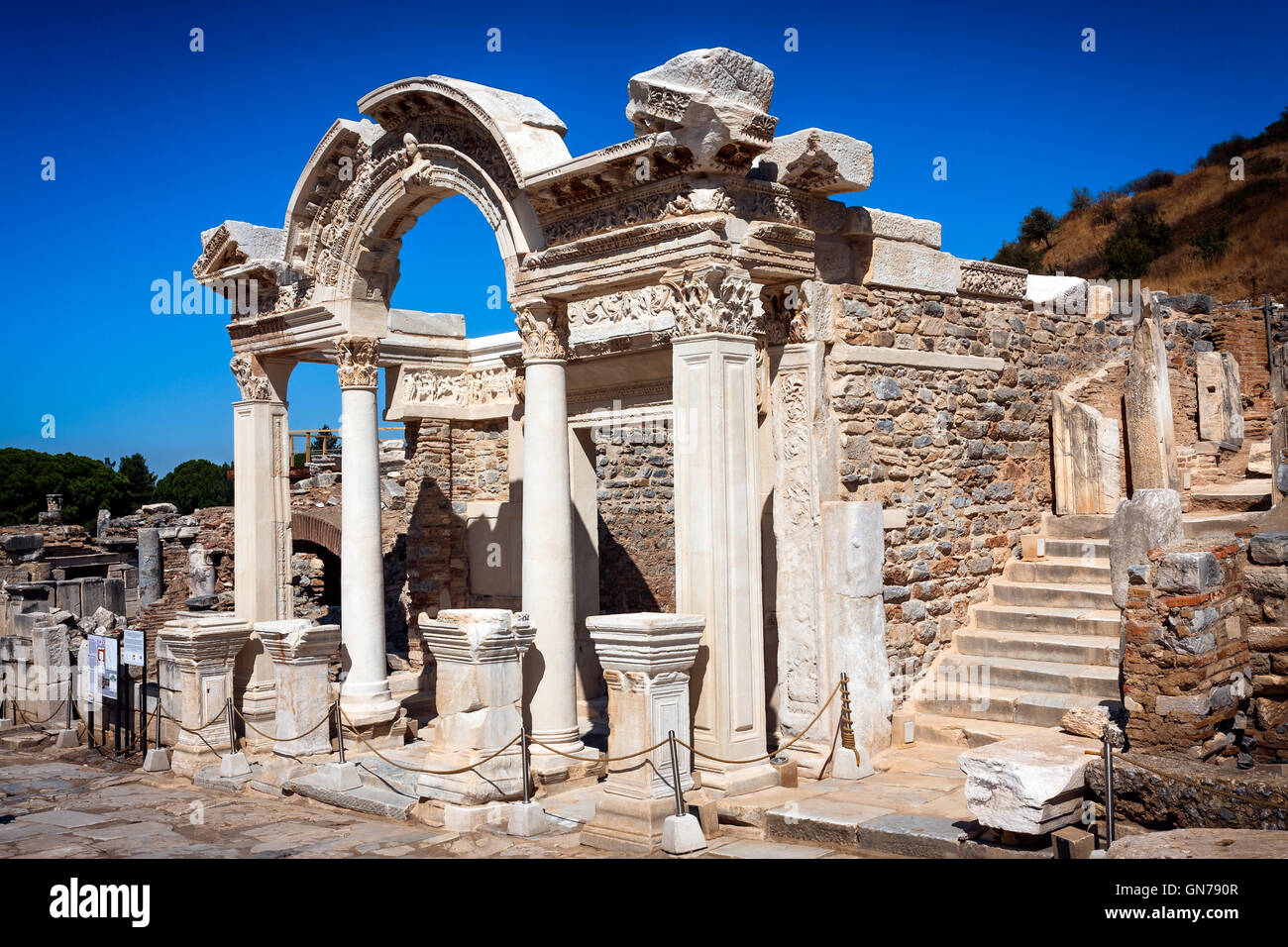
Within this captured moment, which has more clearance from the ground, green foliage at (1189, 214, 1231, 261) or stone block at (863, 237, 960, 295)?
green foliage at (1189, 214, 1231, 261)

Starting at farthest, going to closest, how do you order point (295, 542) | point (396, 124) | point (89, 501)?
point (89, 501)
point (295, 542)
point (396, 124)

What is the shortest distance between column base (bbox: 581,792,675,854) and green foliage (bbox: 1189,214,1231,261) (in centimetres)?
2838

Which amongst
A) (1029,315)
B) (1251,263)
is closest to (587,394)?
(1029,315)

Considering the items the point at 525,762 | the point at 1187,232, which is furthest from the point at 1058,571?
the point at 1187,232

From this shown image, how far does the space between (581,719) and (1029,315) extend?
6458 mm

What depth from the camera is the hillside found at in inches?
1104

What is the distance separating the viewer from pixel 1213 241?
101ft

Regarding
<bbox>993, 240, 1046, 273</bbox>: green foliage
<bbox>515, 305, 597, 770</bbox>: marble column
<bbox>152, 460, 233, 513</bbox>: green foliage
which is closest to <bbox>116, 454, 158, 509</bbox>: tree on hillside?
<bbox>152, 460, 233, 513</bbox>: green foliage

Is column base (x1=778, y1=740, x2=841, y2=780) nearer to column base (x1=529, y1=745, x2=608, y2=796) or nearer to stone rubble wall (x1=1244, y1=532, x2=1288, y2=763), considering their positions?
column base (x1=529, y1=745, x2=608, y2=796)

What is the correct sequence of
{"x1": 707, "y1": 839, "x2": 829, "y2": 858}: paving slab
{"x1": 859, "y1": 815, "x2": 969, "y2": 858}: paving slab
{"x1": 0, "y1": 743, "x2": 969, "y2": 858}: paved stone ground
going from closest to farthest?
{"x1": 859, "y1": 815, "x2": 969, "y2": 858}: paving slab
{"x1": 707, "y1": 839, "x2": 829, "y2": 858}: paving slab
{"x1": 0, "y1": 743, "x2": 969, "y2": 858}: paved stone ground

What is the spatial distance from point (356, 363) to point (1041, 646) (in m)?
7.52

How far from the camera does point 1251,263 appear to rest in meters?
28.2

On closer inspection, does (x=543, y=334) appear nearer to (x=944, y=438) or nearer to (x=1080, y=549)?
(x=944, y=438)

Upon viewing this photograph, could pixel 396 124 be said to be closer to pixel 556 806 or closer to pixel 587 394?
pixel 587 394
